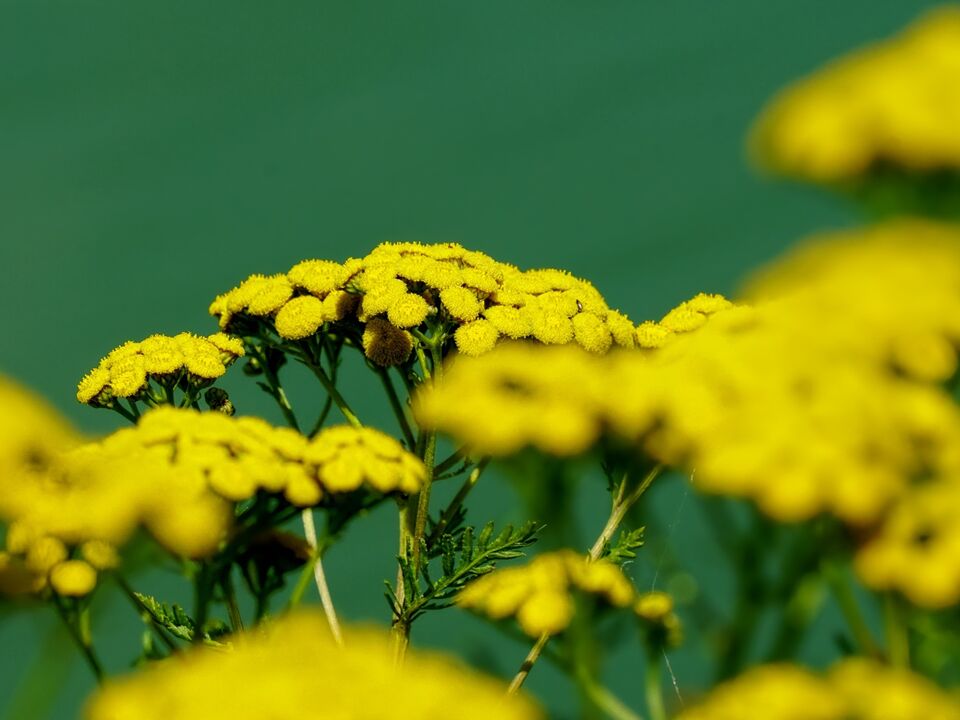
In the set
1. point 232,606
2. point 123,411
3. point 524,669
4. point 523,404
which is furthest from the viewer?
point 123,411

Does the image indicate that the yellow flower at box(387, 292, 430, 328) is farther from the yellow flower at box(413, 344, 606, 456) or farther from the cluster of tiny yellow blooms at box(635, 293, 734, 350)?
the yellow flower at box(413, 344, 606, 456)

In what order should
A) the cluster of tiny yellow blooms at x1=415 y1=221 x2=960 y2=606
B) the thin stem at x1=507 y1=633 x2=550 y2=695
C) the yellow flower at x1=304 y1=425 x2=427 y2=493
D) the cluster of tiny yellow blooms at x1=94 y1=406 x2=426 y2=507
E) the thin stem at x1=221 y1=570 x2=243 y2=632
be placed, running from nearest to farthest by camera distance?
the cluster of tiny yellow blooms at x1=415 y1=221 x2=960 y2=606 < the cluster of tiny yellow blooms at x1=94 y1=406 x2=426 y2=507 < the yellow flower at x1=304 y1=425 x2=427 y2=493 < the thin stem at x1=221 y1=570 x2=243 y2=632 < the thin stem at x1=507 y1=633 x2=550 y2=695

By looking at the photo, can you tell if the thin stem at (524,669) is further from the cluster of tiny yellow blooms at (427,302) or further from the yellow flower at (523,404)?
the yellow flower at (523,404)

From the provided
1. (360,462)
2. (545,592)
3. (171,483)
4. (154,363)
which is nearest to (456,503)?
(154,363)

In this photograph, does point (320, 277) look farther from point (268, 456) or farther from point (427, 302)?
point (268, 456)

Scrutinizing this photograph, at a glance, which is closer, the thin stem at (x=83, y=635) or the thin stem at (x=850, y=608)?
the thin stem at (x=850, y=608)

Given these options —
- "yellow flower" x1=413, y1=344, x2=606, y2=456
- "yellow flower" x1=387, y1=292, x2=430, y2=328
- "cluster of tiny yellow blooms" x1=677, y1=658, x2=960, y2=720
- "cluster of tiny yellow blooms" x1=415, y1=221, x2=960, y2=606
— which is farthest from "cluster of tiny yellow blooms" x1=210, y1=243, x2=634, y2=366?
"cluster of tiny yellow blooms" x1=677, y1=658, x2=960, y2=720

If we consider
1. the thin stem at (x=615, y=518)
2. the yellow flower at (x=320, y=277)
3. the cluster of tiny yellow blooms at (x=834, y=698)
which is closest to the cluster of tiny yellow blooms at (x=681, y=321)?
the thin stem at (x=615, y=518)
